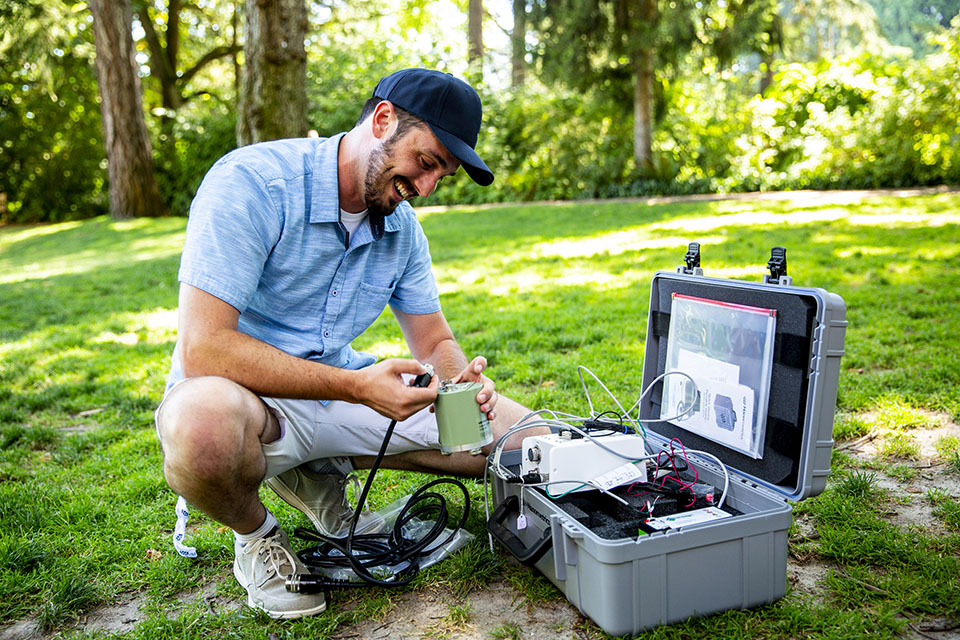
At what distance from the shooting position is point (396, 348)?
5000 mm

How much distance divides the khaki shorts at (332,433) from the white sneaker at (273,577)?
0.21 meters

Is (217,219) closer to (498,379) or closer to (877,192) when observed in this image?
(498,379)

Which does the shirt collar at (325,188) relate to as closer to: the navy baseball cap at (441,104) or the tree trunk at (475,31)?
Answer: the navy baseball cap at (441,104)

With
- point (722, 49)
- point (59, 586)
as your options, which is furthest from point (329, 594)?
point (722, 49)

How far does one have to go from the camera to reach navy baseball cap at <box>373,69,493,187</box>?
2068 millimetres

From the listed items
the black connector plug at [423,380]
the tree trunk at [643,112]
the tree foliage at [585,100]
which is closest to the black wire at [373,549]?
the black connector plug at [423,380]

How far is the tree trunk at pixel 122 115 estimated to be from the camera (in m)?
15.4

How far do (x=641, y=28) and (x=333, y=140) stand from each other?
1241 cm

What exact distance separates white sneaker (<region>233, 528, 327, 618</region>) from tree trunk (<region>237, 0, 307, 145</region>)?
635 centimetres

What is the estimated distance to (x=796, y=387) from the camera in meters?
1.99

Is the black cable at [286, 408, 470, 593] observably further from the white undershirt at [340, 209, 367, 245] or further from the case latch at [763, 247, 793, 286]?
the case latch at [763, 247, 793, 286]

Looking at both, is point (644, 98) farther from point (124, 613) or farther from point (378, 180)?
point (124, 613)

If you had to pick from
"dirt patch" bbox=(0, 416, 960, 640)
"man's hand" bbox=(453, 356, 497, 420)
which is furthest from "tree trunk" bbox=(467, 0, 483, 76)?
"dirt patch" bbox=(0, 416, 960, 640)

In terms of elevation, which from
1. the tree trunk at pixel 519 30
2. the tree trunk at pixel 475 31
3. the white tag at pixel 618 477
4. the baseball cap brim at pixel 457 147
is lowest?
the white tag at pixel 618 477
